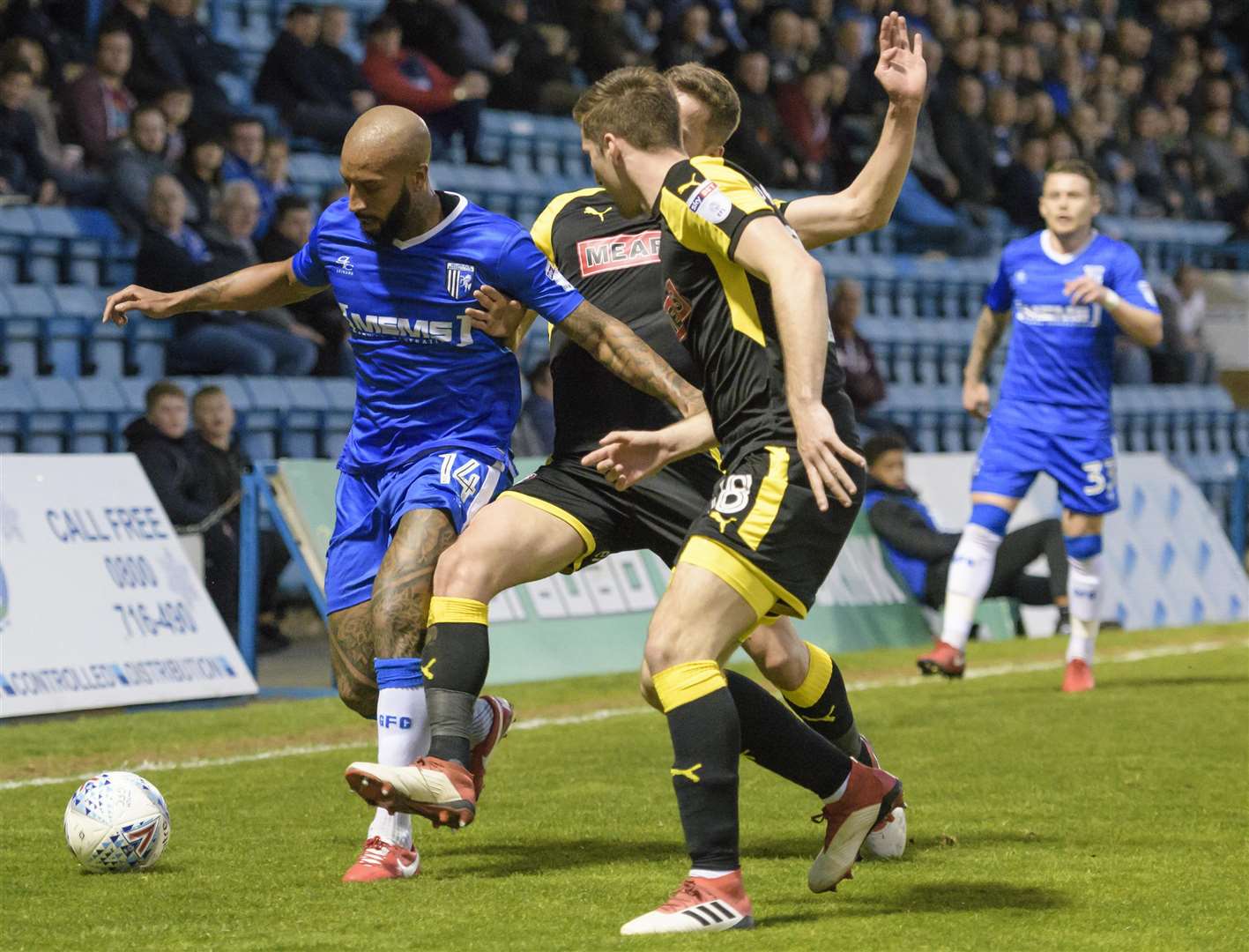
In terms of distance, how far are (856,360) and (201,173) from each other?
17.9ft

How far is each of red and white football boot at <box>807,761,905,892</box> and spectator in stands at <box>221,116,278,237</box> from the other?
897 centimetres

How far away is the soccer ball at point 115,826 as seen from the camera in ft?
17.5

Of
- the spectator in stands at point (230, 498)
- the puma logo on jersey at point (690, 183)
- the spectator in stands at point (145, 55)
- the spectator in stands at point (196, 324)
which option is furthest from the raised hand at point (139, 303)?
the spectator in stands at point (145, 55)

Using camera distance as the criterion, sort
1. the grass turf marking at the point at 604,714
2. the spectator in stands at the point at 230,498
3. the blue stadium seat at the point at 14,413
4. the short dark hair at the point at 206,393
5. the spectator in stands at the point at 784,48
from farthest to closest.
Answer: the spectator in stands at the point at 784,48 < the blue stadium seat at the point at 14,413 < the short dark hair at the point at 206,393 < the spectator in stands at the point at 230,498 < the grass turf marking at the point at 604,714

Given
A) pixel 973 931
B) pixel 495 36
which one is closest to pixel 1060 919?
pixel 973 931

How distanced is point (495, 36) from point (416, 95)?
1.89 m

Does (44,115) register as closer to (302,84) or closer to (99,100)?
(99,100)

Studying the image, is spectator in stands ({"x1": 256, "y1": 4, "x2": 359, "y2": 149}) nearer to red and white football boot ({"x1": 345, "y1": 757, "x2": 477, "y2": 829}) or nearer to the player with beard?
the player with beard

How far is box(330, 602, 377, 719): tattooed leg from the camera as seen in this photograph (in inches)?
217

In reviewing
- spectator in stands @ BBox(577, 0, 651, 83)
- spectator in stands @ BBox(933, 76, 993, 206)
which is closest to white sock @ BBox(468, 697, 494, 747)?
spectator in stands @ BBox(577, 0, 651, 83)

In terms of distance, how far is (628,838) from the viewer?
5.92 m

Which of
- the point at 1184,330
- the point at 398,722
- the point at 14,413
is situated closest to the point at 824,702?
the point at 398,722

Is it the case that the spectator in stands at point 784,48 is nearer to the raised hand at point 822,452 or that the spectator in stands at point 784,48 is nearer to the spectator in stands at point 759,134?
the spectator in stands at point 759,134

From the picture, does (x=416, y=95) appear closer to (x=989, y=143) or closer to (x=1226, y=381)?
(x=989, y=143)
